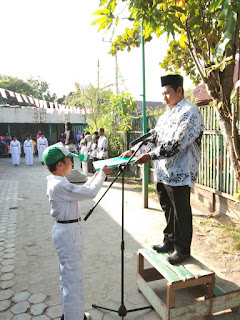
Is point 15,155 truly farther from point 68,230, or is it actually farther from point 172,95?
point 172,95

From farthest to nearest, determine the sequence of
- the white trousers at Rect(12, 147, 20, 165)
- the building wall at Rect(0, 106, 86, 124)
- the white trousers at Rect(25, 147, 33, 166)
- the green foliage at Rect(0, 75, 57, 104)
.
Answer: the green foliage at Rect(0, 75, 57, 104)
the building wall at Rect(0, 106, 86, 124)
the white trousers at Rect(25, 147, 33, 166)
the white trousers at Rect(12, 147, 20, 165)

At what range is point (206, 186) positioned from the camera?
516 cm

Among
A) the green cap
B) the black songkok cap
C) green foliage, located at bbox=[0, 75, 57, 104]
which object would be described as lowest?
the green cap

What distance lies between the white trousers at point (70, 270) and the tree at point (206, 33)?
1.82 m

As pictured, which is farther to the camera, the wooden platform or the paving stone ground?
the paving stone ground

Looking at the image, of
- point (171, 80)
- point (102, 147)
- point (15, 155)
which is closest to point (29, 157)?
point (15, 155)

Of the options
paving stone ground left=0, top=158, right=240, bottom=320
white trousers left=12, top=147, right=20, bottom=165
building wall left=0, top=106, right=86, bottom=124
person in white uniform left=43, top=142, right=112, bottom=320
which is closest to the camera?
person in white uniform left=43, top=142, right=112, bottom=320

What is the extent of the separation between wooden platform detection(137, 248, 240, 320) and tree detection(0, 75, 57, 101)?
38.1 metres

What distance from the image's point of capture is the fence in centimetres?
457

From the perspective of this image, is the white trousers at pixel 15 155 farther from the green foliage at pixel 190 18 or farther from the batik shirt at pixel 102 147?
the green foliage at pixel 190 18

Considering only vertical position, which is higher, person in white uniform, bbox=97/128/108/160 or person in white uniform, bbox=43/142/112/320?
person in white uniform, bbox=97/128/108/160

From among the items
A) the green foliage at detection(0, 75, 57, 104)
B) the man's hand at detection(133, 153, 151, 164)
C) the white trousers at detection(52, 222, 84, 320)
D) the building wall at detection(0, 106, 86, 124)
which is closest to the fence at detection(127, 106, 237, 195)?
the man's hand at detection(133, 153, 151, 164)

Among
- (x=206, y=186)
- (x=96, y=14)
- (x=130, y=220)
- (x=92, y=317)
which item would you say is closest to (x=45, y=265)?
(x=92, y=317)

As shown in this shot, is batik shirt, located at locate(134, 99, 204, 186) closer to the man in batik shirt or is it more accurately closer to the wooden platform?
the man in batik shirt
